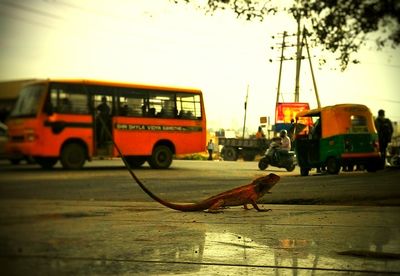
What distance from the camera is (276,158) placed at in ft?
9.80

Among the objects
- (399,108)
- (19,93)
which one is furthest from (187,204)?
(19,93)

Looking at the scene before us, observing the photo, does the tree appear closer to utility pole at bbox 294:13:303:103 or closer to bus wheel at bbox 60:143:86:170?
utility pole at bbox 294:13:303:103

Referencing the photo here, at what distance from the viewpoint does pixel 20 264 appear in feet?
6.31

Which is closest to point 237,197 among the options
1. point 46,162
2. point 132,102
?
point 132,102

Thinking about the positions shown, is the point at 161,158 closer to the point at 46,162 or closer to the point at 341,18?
the point at 46,162

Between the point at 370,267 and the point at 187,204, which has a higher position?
the point at 187,204

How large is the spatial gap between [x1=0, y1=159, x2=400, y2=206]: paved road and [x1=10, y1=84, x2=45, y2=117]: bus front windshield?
0.58 feet

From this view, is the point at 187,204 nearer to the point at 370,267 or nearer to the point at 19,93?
the point at 370,267

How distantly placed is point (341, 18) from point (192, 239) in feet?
6.15

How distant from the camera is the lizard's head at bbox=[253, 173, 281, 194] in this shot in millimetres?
3111

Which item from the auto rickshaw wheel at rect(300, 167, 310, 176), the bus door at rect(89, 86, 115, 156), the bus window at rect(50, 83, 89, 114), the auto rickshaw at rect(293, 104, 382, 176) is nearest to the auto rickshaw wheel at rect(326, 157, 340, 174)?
the auto rickshaw at rect(293, 104, 382, 176)

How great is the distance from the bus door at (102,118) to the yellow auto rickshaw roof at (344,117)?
1.07 m

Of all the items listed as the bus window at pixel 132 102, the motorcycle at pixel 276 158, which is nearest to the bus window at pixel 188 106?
the bus window at pixel 132 102

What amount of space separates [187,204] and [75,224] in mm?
1648
